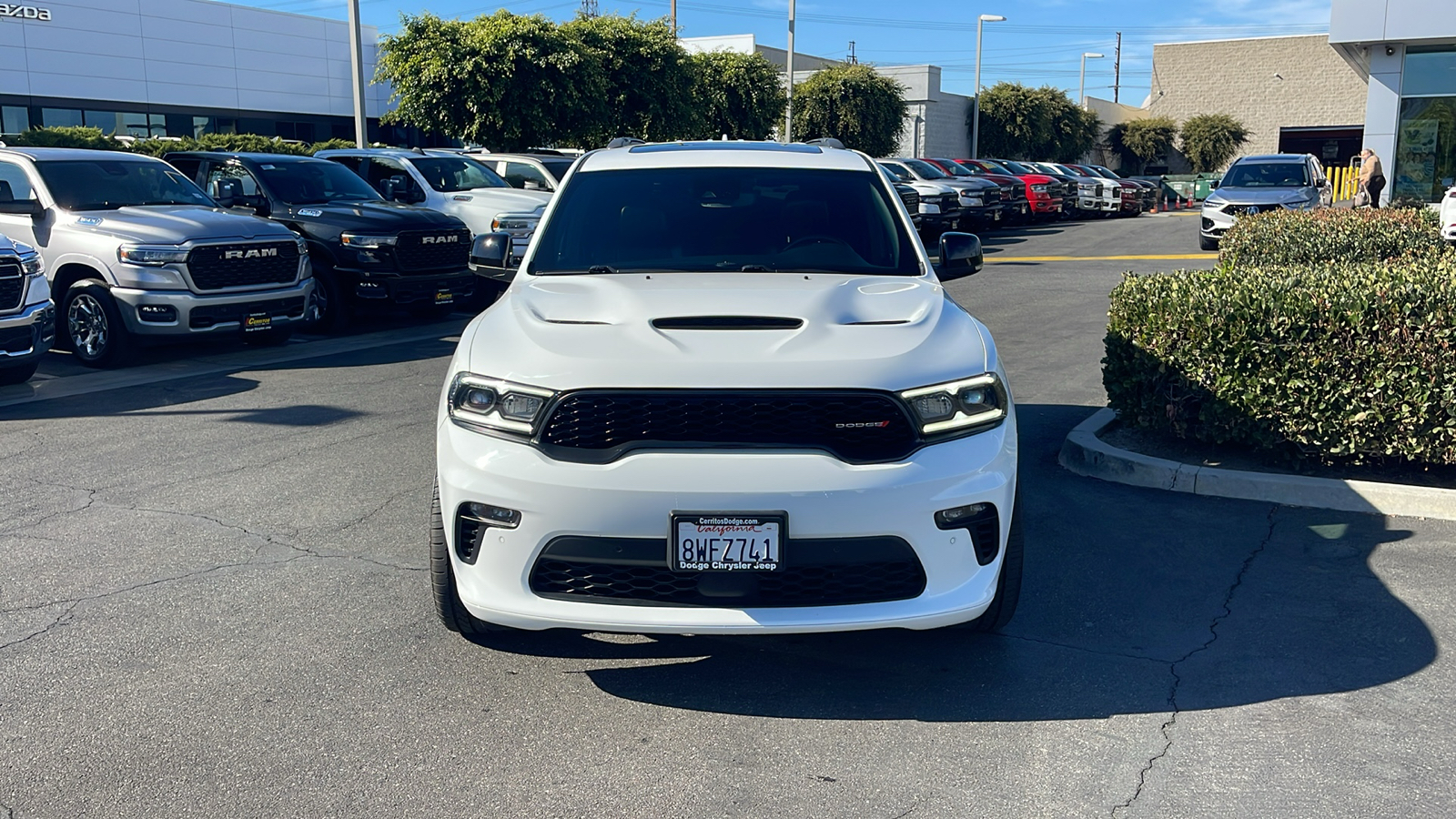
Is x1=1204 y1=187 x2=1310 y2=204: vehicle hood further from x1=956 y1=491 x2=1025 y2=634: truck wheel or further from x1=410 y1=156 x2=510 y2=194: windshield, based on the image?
x1=956 y1=491 x2=1025 y2=634: truck wheel

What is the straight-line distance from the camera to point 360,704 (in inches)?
159

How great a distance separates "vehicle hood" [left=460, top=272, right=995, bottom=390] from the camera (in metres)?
3.85

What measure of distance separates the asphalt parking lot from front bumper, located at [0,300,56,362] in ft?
10.4

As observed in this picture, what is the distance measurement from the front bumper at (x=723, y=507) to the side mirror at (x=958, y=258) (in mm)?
2187

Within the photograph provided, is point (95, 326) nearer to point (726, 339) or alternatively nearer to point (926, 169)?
point (726, 339)

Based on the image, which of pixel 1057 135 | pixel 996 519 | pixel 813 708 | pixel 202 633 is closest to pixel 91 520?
pixel 202 633

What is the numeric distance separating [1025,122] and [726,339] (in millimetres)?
55609

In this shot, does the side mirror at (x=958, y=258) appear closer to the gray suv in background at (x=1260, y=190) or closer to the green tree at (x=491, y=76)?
the green tree at (x=491, y=76)

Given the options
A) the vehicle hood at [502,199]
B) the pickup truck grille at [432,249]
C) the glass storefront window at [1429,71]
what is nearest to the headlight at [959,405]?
the pickup truck grille at [432,249]

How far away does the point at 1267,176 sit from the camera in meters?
24.4

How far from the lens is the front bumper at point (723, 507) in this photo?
12.2 ft

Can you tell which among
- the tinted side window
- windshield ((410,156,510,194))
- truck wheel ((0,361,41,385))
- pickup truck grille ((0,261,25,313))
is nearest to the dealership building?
windshield ((410,156,510,194))

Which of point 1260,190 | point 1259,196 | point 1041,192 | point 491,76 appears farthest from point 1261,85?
point 491,76

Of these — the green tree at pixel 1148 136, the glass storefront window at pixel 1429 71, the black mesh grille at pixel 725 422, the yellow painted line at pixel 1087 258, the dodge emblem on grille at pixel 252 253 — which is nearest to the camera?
the black mesh grille at pixel 725 422
